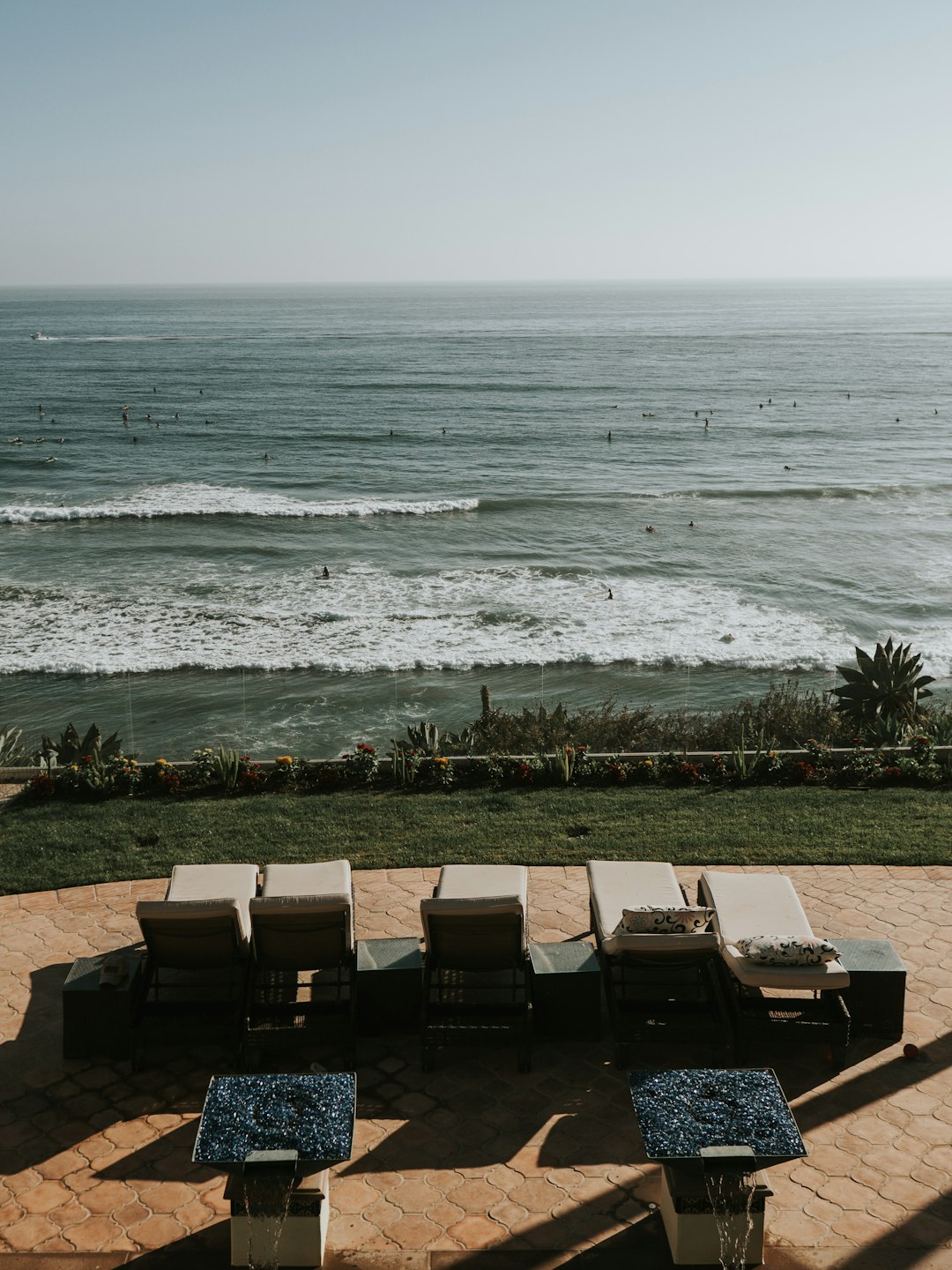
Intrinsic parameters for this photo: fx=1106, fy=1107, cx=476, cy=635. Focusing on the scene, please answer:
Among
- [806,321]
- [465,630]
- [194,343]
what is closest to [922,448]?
[465,630]

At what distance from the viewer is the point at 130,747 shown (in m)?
17.8

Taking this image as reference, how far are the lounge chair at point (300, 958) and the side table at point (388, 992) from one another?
0.11m

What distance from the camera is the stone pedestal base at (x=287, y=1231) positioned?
5449mm

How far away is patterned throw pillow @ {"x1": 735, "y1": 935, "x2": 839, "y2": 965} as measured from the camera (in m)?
7.11

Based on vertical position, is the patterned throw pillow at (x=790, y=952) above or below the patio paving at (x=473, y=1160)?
above

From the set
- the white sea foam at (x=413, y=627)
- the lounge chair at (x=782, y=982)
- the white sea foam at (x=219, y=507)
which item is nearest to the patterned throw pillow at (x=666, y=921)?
the lounge chair at (x=782, y=982)

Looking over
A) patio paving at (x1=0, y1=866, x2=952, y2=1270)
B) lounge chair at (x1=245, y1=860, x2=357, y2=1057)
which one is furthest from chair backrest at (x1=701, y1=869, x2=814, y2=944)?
Answer: lounge chair at (x1=245, y1=860, x2=357, y2=1057)

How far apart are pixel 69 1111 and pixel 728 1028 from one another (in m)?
4.23

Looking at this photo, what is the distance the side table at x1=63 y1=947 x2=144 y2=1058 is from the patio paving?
0.10m

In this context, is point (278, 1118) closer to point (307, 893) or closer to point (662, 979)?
point (307, 893)

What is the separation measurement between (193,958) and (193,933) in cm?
25

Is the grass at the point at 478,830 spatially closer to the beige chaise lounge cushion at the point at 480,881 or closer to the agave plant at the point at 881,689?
the beige chaise lounge cushion at the point at 480,881

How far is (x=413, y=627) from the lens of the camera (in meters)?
24.6

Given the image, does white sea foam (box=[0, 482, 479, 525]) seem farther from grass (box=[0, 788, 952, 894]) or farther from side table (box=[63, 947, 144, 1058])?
side table (box=[63, 947, 144, 1058])
